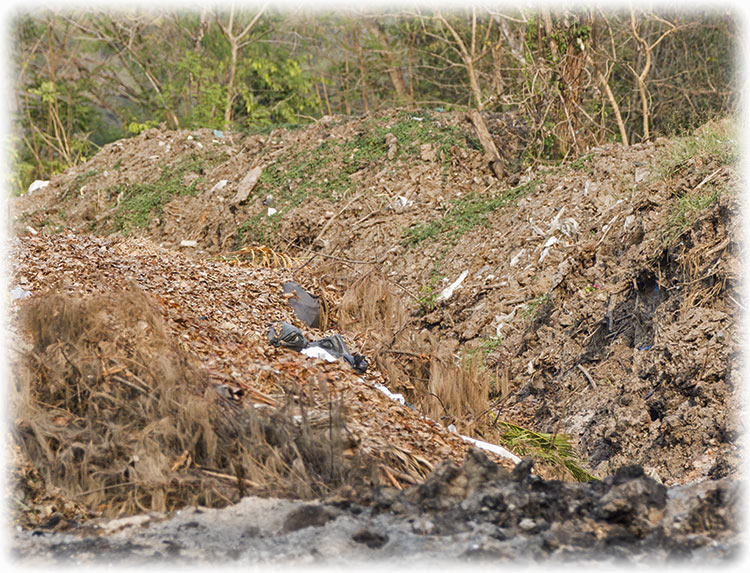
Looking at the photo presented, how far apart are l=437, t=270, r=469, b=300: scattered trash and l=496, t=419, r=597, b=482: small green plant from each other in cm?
220

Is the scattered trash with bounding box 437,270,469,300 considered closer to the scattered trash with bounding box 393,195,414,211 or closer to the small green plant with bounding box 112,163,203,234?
the scattered trash with bounding box 393,195,414,211

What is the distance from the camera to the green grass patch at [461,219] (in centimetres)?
812

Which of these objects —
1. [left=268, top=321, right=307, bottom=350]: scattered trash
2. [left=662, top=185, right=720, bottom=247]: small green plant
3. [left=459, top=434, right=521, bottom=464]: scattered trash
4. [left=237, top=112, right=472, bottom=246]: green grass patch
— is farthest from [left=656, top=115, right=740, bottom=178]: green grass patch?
[left=237, top=112, right=472, bottom=246]: green grass patch

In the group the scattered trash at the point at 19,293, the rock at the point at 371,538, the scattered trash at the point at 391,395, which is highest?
the scattered trash at the point at 19,293

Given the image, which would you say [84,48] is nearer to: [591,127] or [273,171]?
[273,171]

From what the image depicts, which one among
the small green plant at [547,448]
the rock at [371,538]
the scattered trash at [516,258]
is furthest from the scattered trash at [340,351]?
the rock at [371,538]

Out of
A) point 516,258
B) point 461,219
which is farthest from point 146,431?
point 461,219

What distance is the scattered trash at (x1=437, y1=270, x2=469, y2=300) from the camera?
279 inches

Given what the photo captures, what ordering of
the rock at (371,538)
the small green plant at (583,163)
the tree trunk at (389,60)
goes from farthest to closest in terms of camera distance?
the tree trunk at (389,60) < the small green plant at (583,163) < the rock at (371,538)

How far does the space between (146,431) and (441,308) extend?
395 cm

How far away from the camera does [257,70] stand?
16.1 m

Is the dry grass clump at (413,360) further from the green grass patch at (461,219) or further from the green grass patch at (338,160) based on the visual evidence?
the green grass patch at (338,160)

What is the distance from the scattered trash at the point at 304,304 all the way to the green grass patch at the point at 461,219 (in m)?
1.94

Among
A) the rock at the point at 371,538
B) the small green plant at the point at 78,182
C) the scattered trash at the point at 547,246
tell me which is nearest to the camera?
the rock at the point at 371,538
